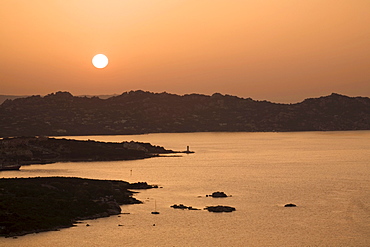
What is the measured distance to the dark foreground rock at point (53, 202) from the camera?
322ft

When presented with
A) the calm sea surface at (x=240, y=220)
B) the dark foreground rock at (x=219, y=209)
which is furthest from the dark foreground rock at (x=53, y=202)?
the dark foreground rock at (x=219, y=209)

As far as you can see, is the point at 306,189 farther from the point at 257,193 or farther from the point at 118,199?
the point at 118,199

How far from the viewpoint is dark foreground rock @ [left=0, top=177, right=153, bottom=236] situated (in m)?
98.1

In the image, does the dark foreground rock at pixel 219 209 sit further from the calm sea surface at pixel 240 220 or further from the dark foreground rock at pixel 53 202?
the dark foreground rock at pixel 53 202

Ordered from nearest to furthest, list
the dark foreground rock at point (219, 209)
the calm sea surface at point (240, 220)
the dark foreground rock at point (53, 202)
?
the calm sea surface at point (240, 220) < the dark foreground rock at point (53, 202) < the dark foreground rock at point (219, 209)

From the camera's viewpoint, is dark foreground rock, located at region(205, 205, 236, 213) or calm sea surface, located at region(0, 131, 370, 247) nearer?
calm sea surface, located at region(0, 131, 370, 247)

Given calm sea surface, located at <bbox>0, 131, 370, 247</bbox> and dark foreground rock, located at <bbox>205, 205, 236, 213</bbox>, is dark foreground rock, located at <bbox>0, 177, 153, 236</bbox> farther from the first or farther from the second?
dark foreground rock, located at <bbox>205, 205, 236, 213</bbox>

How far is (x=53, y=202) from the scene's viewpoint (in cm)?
11156

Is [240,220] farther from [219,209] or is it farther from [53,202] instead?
[53,202]

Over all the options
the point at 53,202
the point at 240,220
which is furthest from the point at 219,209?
the point at 53,202

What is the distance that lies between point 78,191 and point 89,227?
24.2 meters

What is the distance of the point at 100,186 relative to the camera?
5359 inches

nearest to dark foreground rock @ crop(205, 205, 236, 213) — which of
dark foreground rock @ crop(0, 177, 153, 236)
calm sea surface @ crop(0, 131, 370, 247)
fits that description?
calm sea surface @ crop(0, 131, 370, 247)

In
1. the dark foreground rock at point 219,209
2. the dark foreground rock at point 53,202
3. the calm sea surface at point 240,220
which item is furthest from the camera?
the dark foreground rock at point 219,209
